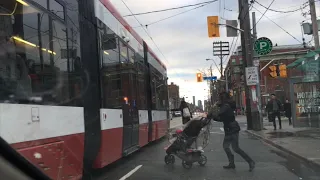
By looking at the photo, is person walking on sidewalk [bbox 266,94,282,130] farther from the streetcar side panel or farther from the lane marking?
the streetcar side panel

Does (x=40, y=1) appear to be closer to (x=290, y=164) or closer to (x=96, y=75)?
(x=96, y=75)

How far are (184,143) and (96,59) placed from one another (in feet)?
11.5

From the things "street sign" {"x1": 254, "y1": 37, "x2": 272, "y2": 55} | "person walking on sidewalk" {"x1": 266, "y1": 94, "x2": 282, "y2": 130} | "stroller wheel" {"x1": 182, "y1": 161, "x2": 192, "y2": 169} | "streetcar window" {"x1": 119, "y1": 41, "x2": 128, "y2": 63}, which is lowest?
"stroller wheel" {"x1": 182, "y1": 161, "x2": 192, "y2": 169}

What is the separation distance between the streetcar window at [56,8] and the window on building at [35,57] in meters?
0.12

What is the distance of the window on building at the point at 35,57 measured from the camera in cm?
460

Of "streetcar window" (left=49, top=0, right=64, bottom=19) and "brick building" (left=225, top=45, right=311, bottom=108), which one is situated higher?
"brick building" (left=225, top=45, right=311, bottom=108)

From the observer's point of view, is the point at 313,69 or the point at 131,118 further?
the point at 313,69

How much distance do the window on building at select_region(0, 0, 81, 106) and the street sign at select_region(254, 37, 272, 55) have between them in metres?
16.7

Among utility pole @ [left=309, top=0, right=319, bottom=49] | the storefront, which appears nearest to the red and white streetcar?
the storefront

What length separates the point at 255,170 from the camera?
9.07m

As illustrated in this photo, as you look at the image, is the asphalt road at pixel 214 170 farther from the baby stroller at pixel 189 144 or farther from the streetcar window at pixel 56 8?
the streetcar window at pixel 56 8

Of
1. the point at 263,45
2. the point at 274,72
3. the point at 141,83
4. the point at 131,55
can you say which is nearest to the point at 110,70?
the point at 131,55

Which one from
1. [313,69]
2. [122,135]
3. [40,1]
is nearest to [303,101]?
[313,69]

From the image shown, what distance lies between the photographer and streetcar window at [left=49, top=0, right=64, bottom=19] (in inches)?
225
